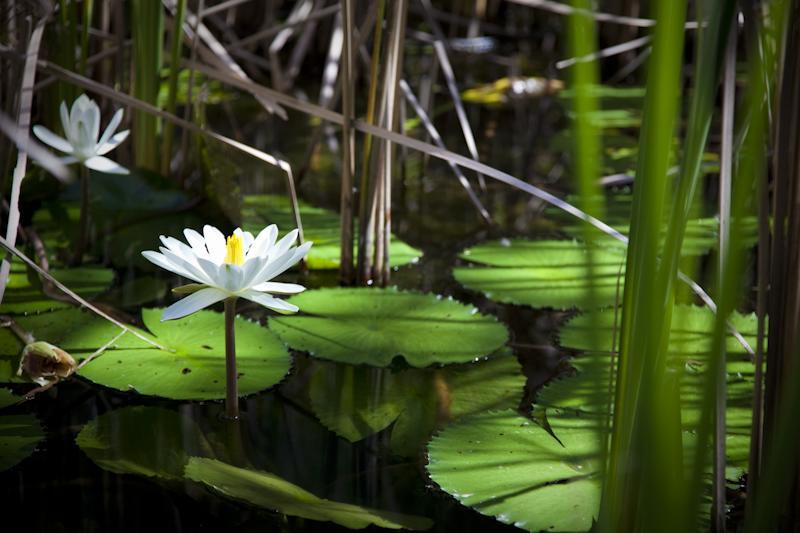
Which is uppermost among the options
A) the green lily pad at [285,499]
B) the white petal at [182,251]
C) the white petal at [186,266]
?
the white petal at [182,251]

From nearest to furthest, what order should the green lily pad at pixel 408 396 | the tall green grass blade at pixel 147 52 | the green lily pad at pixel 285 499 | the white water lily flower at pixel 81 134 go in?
the green lily pad at pixel 285 499, the green lily pad at pixel 408 396, the white water lily flower at pixel 81 134, the tall green grass blade at pixel 147 52

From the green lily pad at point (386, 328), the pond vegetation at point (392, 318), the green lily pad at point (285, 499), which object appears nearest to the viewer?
the pond vegetation at point (392, 318)

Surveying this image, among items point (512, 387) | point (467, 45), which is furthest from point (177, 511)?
point (467, 45)

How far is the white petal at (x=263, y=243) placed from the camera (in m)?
1.20

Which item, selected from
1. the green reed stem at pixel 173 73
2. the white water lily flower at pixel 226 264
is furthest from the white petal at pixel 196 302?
the green reed stem at pixel 173 73

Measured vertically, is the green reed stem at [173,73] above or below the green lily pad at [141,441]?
above

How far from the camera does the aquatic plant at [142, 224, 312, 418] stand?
1118 millimetres

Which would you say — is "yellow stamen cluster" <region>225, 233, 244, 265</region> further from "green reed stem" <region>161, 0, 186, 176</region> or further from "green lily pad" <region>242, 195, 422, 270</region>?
"green reed stem" <region>161, 0, 186, 176</region>

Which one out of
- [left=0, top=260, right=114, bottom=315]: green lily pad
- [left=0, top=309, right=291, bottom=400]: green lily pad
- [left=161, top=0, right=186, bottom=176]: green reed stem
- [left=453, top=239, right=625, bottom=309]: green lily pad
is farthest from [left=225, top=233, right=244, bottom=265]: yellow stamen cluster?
[left=161, top=0, right=186, bottom=176]: green reed stem

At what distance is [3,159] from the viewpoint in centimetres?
156

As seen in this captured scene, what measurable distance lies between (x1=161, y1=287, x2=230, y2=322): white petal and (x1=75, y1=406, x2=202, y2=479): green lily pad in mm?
173

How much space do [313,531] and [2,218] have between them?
3.68 ft

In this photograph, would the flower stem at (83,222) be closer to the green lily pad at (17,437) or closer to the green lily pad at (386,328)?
the green lily pad at (386,328)

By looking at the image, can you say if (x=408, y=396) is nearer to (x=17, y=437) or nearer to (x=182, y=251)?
(x=182, y=251)
